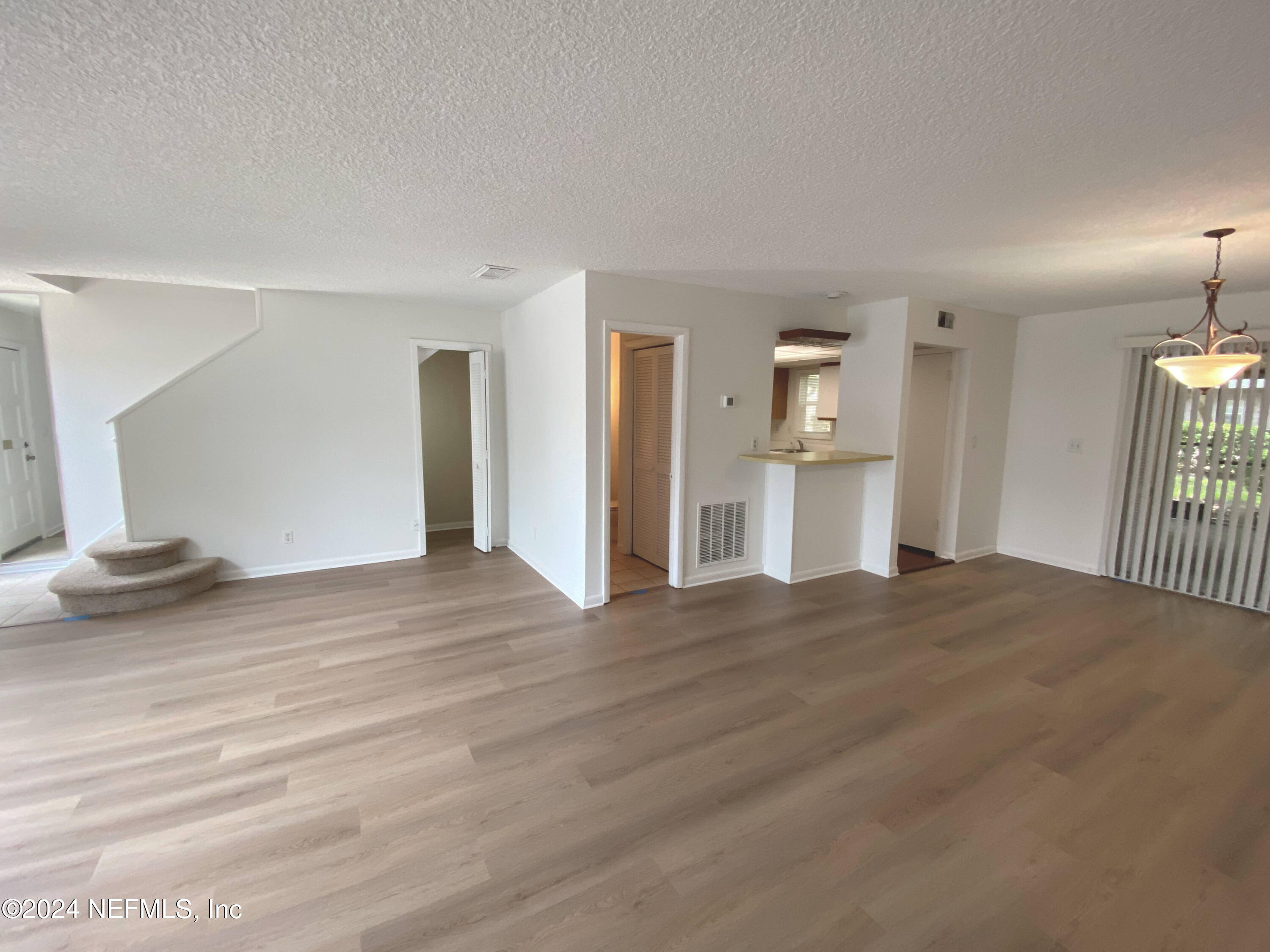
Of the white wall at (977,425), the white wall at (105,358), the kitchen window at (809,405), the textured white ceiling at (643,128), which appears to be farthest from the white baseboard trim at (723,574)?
the white wall at (105,358)

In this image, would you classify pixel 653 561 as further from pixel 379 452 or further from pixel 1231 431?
pixel 1231 431

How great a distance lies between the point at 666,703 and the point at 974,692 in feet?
5.47

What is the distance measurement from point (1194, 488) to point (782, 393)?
Answer: 469cm

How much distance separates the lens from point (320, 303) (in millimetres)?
4637

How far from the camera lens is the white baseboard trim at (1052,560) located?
4914 millimetres

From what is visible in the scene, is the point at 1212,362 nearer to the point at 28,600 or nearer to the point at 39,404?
the point at 28,600

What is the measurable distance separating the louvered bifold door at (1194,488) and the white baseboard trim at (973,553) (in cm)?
94

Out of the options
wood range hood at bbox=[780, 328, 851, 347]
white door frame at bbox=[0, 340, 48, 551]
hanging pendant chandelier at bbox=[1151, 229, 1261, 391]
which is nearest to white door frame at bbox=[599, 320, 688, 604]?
wood range hood at bbox=[780, 328, 851, 347]

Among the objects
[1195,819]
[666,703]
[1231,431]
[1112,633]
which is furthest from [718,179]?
[1231,431]

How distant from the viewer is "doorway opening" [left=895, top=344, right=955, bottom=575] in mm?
5227

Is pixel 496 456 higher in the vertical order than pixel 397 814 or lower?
higher

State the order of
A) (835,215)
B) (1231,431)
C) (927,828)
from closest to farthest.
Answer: (927,828) < (835,215) < (1231,431)

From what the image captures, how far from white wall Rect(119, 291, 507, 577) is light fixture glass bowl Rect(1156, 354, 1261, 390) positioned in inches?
205

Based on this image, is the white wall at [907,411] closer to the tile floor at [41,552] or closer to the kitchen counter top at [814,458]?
the kitchen counter top at [814,458]
